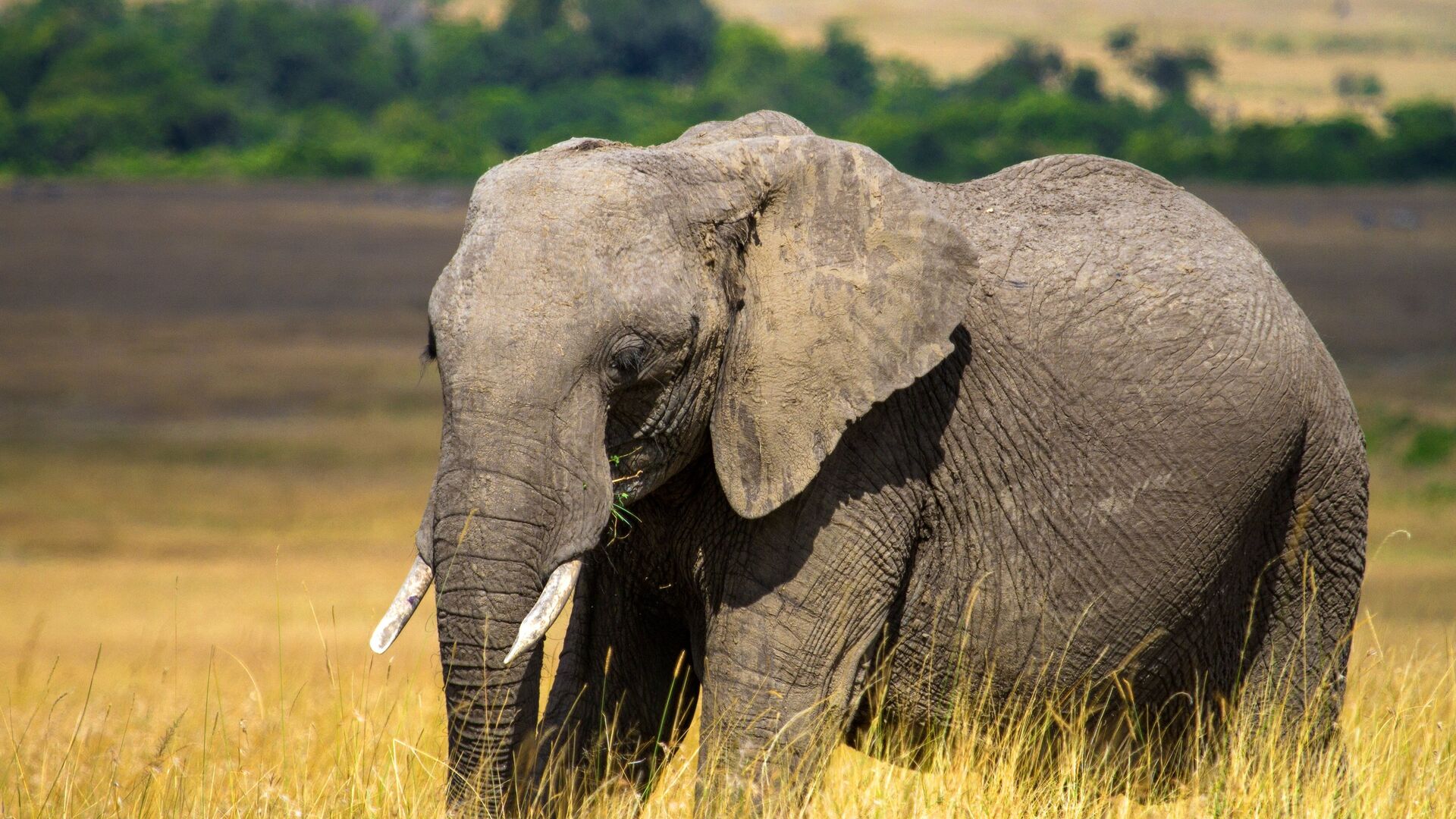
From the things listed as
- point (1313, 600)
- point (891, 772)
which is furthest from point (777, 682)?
point (1313, 600)

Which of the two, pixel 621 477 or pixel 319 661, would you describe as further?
pixel 319 661

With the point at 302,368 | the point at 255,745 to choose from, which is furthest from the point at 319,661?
the point at 302,368

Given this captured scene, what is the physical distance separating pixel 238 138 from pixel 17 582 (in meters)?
52.4

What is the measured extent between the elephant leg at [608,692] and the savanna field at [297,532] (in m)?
0.13

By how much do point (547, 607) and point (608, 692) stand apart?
105 centimetres

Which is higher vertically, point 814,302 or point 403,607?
point 814,302

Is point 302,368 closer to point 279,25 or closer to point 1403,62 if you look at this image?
point 279,25

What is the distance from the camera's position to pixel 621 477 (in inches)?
158

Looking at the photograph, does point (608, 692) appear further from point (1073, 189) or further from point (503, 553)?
point (1073, 189)

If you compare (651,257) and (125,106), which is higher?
(651,257)

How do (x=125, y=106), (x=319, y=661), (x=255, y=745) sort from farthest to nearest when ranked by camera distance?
(x=125, y=106), (x=319, y=661), (x=255, y=745)

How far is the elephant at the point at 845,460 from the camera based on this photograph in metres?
3.78

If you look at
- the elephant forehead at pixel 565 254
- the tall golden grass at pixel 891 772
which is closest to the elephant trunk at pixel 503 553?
the tall golden grass at pixel 891 772

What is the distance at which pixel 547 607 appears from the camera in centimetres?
371
